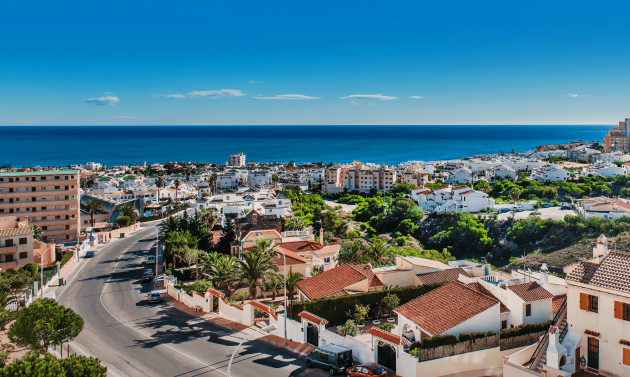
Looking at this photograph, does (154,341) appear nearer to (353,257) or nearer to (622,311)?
(353,257)

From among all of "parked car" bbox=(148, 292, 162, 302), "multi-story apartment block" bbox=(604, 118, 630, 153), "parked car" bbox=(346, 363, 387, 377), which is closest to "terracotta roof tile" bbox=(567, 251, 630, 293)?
"parked car" bbox=(346, 363, 387, 377)

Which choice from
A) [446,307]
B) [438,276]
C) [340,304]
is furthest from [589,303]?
[340,304]

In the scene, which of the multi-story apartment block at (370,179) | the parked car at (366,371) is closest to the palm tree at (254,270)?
the parked car at (366,371)

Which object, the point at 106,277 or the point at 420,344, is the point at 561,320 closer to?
the point at 420,344

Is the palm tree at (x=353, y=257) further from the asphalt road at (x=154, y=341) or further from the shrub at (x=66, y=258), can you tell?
the shrub at (x=66, y=258)

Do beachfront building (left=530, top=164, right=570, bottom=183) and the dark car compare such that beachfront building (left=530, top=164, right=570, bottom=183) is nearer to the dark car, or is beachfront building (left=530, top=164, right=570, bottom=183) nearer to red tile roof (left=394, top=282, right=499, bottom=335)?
the dark car

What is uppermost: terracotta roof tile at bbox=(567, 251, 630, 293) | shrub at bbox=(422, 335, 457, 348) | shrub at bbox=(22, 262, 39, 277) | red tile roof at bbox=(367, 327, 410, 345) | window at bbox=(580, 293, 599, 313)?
terracotta roof tile at bbox=(567, 251, 630, 293)
